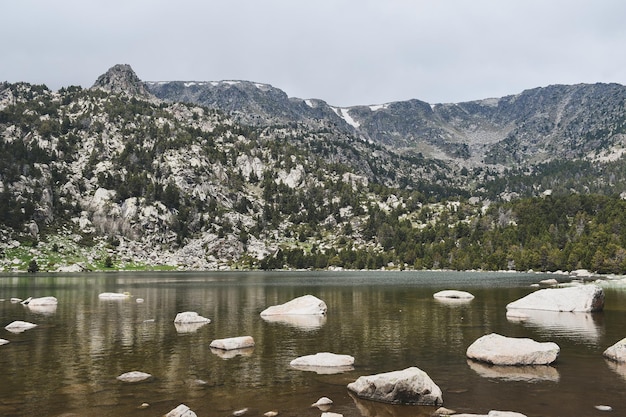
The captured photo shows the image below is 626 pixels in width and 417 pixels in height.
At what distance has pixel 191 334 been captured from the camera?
50.5 meters

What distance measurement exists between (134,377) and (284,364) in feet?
35.2

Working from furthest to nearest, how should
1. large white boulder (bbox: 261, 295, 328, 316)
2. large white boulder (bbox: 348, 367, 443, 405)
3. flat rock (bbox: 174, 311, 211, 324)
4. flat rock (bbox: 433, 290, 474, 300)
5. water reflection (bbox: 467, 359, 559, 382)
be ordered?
flat rock (bbox: 433, 290, 474, 300) → large white boulder (bbox: 261, 295, 328, 316) → flat rock (bbox: 174, 311, 211, 324) → water reflection (bbox: 467, 359, 559, 382) → large white boulder (bbox: 348, 367, 443, 405)

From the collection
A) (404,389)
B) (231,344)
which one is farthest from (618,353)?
(231,344)

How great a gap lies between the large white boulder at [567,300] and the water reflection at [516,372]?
35.9 m

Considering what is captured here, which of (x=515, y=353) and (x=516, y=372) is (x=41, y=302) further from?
(x=516, y=372)

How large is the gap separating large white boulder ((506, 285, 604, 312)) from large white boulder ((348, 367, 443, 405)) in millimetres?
46818

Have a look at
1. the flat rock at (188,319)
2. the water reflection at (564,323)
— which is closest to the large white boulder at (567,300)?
the water reflection at (564,323)

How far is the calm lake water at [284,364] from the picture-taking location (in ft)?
83.8

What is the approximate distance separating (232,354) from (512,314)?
39.6 metres

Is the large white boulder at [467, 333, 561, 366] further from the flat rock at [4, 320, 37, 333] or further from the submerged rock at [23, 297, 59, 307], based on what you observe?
the submerged rock at [23, 297, 59, 307]

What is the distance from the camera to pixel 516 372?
3281cm

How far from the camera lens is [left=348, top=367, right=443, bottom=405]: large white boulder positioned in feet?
84.6

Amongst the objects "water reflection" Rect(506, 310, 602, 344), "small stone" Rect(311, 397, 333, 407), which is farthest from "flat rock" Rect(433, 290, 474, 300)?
"small stone" Rect(311, 397, 333, 407)

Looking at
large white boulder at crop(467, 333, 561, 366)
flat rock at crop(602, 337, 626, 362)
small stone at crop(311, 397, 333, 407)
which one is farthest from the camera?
flat rock at crop(602, 337, 626, 362)
